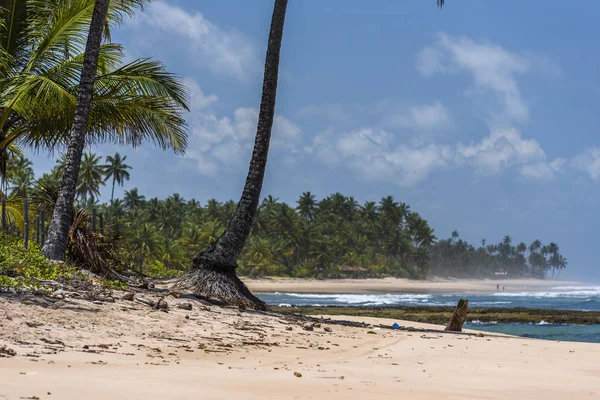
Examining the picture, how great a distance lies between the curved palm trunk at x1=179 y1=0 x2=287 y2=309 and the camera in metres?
13.6

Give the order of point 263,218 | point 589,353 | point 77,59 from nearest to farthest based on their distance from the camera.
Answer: point 589,353 < point 77,59 < point 263,218

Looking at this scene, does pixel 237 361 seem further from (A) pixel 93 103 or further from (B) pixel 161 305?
(A) pixel 93 103

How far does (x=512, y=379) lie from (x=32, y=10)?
15376 millimetres

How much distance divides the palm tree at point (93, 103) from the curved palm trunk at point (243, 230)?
7.02 feet

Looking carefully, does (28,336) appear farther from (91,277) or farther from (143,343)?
(91,277)

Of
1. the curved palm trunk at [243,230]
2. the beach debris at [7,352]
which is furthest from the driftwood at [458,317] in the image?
the beach debris at [7,352]

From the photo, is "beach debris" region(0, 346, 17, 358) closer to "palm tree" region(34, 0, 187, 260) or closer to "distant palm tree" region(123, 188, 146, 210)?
"palm tree" region(34, 0, 187, 260)

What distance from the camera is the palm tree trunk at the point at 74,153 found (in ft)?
41.6

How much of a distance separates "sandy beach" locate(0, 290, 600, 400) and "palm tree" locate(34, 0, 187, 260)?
4.09 meters

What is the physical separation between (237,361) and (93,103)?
9.63 m

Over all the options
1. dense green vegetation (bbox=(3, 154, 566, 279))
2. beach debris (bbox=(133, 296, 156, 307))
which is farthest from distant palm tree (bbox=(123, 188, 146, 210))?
beach debris (bbox=(133, 296, 156, 307))

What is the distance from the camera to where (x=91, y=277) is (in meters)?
12.2

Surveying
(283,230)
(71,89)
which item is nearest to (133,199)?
(283,230)

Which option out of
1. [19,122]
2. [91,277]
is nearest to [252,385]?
[91,277]
